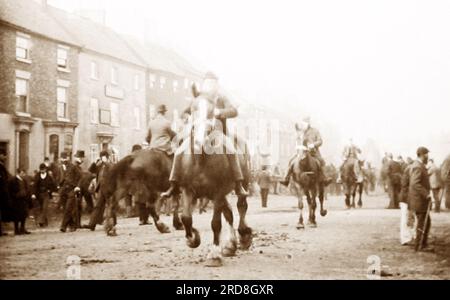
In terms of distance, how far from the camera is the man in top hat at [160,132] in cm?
683

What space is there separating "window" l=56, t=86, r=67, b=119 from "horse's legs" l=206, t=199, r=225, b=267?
6.98 feet

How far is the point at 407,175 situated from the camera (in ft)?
19.7

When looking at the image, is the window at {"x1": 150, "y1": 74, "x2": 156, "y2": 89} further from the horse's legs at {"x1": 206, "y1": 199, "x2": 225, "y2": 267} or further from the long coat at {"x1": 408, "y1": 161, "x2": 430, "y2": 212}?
the long coat at {"x1": 408, "y1": 161, "x2": 430, "y2": 212}

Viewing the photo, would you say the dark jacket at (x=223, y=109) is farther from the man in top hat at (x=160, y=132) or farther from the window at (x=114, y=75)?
the window at (x=114, y=75)

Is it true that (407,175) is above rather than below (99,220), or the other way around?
above

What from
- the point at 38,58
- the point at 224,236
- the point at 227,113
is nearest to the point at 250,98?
the point at 227,113

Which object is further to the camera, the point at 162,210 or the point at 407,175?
the point at 162,210

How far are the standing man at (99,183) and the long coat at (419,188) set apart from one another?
12.2 ft

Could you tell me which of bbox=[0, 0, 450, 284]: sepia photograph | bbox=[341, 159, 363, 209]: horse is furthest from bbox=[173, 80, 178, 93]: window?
bbox=[341, 159, 363, 209]: horse

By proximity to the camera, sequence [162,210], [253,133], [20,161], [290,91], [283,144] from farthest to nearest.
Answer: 1. [162,210]
2. [283,144]
3. [253,133]
4. [290,91]
5. [20,161]

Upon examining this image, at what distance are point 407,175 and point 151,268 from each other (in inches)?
116
